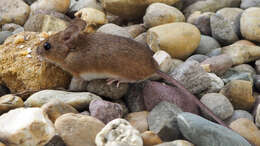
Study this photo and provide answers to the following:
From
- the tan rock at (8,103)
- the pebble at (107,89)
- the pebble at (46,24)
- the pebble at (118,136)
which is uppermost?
the pebble at (46,24)

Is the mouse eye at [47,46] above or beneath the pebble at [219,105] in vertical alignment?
above

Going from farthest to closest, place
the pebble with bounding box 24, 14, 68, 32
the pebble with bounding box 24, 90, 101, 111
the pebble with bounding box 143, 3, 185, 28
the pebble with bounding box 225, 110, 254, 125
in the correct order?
the pebble with bounding box 143, 3, 185, 28 < the pebble with bounding box 24, 14, 68, 32 < the pebble with bounding box 225, 110, 254, 125 < the pebble with bounding box 24, 90, 101, 111

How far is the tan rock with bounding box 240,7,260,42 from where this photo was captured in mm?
3887

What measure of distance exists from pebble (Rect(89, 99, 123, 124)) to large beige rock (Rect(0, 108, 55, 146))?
0.46 metres

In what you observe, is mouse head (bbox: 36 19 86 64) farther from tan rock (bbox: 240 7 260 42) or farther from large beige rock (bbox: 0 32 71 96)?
tan rock (bbox: 240 7 260 42)

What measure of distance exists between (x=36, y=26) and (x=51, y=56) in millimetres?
1244

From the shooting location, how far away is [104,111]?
254cm

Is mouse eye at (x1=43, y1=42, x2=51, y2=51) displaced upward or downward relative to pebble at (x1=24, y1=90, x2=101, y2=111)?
upward

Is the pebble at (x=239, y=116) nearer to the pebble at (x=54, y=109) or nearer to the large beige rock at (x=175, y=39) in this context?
the large beige rock at (x=175, y=39)

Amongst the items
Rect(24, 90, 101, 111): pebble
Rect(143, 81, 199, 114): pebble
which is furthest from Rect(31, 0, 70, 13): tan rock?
Rect(143, 81, 199, 114): pebble

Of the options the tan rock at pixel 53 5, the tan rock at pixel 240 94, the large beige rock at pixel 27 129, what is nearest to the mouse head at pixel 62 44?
the large beige rock at pixel 27 129

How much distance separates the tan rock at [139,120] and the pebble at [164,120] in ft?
0.16

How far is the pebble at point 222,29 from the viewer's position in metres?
3.97

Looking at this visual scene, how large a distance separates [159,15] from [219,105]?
1.73m
